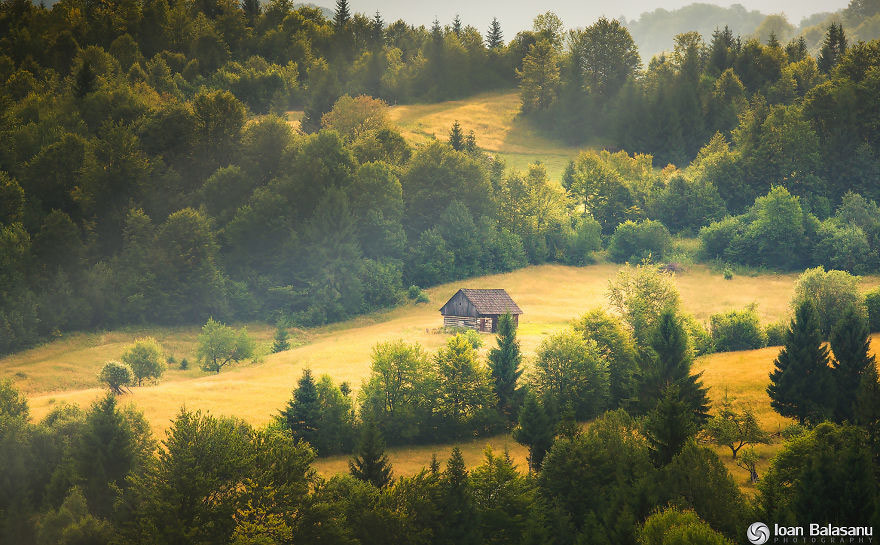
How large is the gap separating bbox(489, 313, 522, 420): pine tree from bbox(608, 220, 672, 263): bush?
170ft

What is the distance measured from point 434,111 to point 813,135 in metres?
59.8

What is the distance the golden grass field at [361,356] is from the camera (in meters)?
65.8

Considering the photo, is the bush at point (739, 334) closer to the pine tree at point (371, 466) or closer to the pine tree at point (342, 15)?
the pine tree at point (371, 466)

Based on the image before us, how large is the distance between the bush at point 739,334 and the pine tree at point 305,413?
38.7 metres

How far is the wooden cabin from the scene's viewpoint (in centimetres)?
8669

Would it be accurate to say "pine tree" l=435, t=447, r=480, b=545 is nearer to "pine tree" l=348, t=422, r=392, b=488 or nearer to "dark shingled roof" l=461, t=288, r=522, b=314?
"pine tree" l=348, t=422, r=392, b=488

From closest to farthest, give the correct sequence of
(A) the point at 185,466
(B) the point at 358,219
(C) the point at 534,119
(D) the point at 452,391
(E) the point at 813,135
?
(A) the point at 185,466 < (D) the point at 452,391 < (B) the point at 358,219 < (E) the point at 813,135 < (C) the point at 534,119

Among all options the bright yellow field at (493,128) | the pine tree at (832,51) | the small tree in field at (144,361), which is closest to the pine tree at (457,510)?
the small tree in field at (144,361)

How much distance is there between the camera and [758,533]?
130 ft

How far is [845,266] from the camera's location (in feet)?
353

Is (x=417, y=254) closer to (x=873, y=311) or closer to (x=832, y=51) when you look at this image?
(x=873, y=311)

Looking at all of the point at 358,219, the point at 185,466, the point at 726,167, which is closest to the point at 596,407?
the point at 185,466

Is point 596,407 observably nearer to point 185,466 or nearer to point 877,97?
point 185,466

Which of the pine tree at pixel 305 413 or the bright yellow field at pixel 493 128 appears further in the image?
the bright yellow field at pixel 493 128
